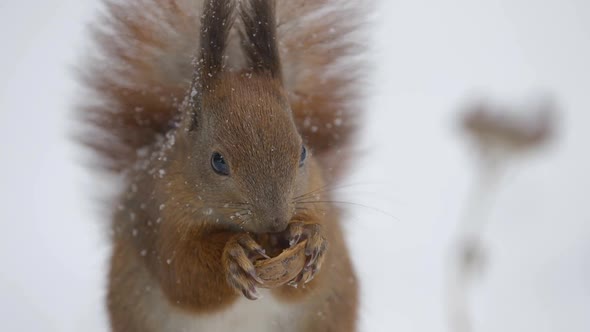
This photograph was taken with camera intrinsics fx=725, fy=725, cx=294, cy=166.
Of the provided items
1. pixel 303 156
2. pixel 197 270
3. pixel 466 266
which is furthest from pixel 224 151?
pixel 466 266

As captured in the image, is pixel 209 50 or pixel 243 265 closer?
pixel 243 265

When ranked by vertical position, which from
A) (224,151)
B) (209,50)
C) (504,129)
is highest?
(209,50)

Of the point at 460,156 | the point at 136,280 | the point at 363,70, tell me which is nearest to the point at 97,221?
the point at 136,280

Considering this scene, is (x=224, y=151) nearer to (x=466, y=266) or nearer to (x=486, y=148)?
(x=466, y=266)

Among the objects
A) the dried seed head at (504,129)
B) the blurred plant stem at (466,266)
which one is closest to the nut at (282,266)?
the blurred plant stem at (466,266)

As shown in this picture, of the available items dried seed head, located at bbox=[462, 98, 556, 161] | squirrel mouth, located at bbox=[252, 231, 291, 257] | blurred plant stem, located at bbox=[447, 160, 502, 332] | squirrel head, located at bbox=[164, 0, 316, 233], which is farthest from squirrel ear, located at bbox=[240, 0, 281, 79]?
dried seed head, located at bbox=[462, 98, 556, 161]

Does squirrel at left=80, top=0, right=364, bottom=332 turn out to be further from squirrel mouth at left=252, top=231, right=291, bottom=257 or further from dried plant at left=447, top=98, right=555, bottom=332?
dried plant at left=447, top=98, right=555, bottom=332

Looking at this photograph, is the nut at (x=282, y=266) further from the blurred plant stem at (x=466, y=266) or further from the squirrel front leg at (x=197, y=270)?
the blurred plant stem at (x=466, y=266)

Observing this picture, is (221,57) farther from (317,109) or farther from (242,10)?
(317,109)
